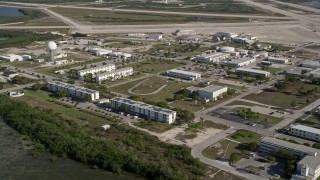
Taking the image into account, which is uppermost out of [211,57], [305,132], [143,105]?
[211,57]

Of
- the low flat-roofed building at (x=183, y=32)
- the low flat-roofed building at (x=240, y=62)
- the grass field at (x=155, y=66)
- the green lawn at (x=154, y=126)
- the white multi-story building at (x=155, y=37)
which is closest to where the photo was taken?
the green lawn at (x=154, y=126)

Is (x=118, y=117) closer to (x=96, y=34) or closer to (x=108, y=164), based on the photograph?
(x=108, y=164)

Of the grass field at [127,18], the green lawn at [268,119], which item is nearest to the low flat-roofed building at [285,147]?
the green lawn at [268,119]

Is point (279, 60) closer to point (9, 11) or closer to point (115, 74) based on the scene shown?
point (115, 74)

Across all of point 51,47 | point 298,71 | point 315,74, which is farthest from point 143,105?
point 51,47

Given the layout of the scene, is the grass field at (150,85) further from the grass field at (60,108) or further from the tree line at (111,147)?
the tree line at (111,147)

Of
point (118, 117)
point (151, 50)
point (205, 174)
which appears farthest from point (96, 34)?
point (205, 174)

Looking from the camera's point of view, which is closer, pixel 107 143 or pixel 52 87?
pixel 107 143
